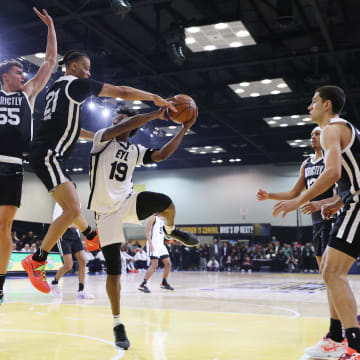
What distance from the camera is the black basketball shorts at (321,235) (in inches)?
184

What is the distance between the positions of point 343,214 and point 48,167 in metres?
2.39

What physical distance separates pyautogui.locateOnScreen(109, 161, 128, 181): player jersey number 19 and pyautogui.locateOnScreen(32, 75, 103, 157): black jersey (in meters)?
0.46

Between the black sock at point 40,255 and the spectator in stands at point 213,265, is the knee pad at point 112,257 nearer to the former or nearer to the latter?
the black sock at point 40,255

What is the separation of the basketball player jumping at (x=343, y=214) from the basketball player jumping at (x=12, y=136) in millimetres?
2324

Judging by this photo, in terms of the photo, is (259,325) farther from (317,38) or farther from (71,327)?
(317,38)

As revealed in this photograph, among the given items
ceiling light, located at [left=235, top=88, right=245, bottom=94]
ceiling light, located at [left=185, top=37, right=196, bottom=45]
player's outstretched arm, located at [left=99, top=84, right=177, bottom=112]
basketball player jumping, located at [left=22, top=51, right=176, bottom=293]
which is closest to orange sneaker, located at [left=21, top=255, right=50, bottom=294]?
basketball player jumping, located at [left=22, top=51, right=176, bottom=293]

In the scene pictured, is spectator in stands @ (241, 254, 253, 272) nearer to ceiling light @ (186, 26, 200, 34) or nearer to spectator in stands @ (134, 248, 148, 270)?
spectator in stands @ (134, 248, 148, 270)

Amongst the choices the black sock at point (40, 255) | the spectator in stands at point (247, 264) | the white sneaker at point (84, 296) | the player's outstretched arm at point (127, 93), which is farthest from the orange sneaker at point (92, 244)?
the spectator in stands at point (247, 264)

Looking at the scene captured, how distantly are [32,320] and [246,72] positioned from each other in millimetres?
12900

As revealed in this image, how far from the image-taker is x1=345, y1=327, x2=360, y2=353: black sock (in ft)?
9.98

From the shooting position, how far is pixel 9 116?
4312mm

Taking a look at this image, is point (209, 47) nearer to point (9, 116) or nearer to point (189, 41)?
point (189, 41)

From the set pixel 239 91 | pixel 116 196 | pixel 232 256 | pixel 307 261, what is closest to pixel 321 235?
pixel 116 196

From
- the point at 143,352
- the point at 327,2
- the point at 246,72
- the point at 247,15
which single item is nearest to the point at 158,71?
the point at 246,72
